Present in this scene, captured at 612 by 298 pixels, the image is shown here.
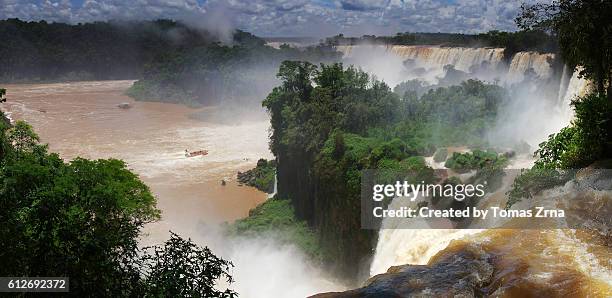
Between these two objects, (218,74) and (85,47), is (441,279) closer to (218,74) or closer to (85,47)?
(218,74)

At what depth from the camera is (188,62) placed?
2827 inches

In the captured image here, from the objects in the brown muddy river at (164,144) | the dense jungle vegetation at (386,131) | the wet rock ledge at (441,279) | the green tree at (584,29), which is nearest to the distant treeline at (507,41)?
the dense jungle vegetation at (386,131)

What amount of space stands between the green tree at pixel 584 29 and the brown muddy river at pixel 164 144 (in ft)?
51.0

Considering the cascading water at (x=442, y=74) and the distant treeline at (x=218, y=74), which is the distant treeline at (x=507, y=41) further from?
the distant treeline at (x=218, y=74)

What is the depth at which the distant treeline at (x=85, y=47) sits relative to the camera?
8425 cm

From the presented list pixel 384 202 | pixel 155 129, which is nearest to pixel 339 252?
pixel 384 202

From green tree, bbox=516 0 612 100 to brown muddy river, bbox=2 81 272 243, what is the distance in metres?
15.5

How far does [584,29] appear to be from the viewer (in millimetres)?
13555

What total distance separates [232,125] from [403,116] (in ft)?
92.4

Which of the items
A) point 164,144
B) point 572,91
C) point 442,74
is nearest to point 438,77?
point 442,74

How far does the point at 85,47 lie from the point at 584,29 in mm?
91718

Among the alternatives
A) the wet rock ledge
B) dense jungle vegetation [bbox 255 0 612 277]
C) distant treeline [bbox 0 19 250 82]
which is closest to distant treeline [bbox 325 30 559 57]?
dense jungle vegetation [bbox 255 0 612 277]

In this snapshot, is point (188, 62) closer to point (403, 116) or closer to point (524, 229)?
point (403, 116)

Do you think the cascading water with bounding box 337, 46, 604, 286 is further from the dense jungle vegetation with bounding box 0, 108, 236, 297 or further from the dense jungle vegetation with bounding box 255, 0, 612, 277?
the dense jungle vegetation with bounding box 0, 108, 236, 297
